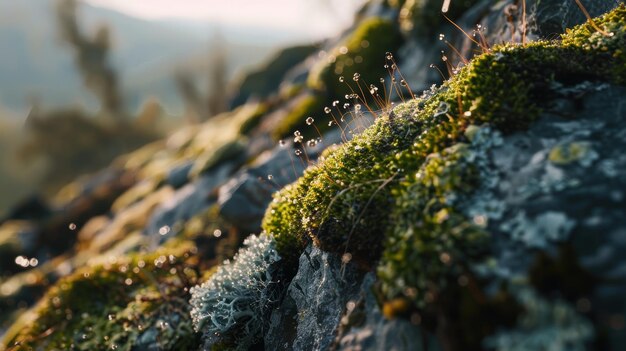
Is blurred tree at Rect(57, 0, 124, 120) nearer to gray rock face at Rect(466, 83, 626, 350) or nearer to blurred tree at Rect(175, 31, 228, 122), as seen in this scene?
blurred tree at Rect(175, 31, 228, 122)

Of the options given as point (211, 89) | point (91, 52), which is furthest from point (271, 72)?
point (91, 52)

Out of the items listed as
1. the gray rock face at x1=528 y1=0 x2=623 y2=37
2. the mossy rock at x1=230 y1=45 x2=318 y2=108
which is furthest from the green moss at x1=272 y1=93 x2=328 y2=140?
the mossy rock at x1=230 y1=45 x2=318 y2=108

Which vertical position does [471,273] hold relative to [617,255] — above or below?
above

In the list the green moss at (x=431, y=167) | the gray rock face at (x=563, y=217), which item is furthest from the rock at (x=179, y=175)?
the gray rock face at (x=563, y=217)

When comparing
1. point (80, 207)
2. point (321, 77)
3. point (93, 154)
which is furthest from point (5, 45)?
point (321, 77)

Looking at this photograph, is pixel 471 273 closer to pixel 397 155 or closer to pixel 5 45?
pixel 397 155

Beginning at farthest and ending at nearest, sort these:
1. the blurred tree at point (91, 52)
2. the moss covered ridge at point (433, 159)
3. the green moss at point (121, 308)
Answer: the blurred tree at point (91, 52)
the green moss at point (121, 308)
the moss covered ridge at point (433, 159)

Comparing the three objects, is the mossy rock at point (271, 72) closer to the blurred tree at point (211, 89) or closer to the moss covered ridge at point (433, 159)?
the blurred tree at point (211, 89)
